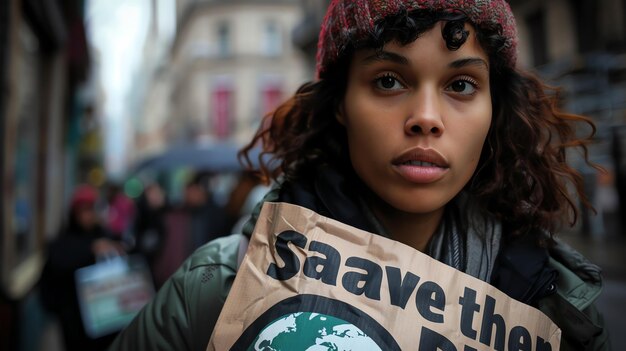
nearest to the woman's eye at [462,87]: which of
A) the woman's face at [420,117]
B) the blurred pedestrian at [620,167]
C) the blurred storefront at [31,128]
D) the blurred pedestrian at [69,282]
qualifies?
the woman's face at [420,117]

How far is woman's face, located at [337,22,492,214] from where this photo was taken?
1096 mm

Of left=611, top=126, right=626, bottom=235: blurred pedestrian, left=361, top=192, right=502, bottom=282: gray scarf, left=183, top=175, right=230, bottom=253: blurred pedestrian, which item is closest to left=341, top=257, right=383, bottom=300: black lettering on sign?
left=361, top=192, right=502, bottom=282: gray scarf

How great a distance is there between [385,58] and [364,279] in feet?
1.63

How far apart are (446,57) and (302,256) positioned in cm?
54

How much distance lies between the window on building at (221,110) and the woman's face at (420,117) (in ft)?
103

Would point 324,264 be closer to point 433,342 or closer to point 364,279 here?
point 364,279

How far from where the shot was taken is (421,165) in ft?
3.61

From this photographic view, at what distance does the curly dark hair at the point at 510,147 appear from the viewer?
52.0 inches

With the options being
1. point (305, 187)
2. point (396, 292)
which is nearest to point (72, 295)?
point (305, 187)

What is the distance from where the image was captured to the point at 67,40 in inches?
317

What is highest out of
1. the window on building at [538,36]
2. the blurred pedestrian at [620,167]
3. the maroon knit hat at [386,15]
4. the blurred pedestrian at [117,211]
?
the window on building at [538,36]

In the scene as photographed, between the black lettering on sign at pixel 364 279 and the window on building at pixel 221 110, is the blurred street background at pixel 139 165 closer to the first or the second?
the black lettering on sign at pixel 364 279

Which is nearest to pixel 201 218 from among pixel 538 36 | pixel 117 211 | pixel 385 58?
pixel 385 58

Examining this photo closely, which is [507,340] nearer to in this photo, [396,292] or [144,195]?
[396,292]
